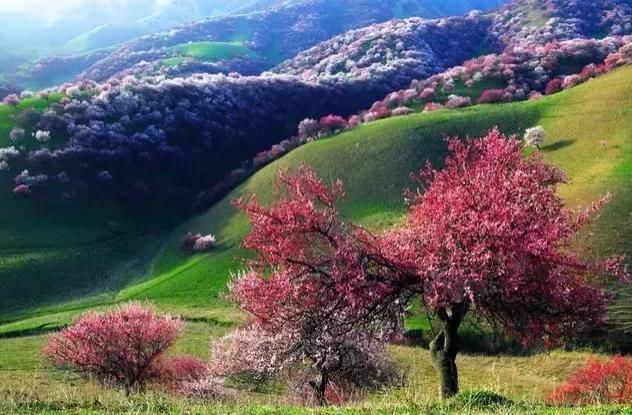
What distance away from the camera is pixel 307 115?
469 ft

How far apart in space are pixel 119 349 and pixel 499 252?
28981 millimetres

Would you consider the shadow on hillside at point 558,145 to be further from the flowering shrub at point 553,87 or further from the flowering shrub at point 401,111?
the flowering shrub at point 553,87

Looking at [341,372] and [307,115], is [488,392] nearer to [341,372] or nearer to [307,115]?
[341,372]

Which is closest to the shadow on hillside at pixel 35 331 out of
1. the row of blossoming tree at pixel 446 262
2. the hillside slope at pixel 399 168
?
the hillside slope at pixel 399 168

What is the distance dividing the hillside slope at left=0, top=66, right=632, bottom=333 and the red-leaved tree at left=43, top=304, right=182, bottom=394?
23.4 m

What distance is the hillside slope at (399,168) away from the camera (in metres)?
67.1

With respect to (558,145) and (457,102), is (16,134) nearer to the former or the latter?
(457,102)

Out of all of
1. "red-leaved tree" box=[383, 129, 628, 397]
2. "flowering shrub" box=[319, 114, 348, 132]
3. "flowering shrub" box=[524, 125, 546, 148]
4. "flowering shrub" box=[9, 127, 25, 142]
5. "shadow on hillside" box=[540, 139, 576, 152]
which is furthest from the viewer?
"flowering shrub" box=[319, 114, 348, 132]

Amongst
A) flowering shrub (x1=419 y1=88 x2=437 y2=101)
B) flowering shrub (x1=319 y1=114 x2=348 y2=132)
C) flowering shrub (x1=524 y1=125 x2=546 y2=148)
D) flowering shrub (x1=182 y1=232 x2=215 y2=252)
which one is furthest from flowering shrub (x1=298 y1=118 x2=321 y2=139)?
flowering shrub (x1=524 y1=125 x2=546 y2=148)

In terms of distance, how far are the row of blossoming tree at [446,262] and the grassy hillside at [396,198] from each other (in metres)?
20.7

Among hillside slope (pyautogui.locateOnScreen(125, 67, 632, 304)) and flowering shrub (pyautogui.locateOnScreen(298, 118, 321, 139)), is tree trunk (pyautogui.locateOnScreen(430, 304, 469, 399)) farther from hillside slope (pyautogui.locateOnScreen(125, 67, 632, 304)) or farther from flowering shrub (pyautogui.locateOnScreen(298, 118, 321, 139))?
flowering shrub (pyautogui.locateOnScreen(298, 118, 321, 139))

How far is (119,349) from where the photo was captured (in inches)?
1518

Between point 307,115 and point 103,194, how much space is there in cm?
5575

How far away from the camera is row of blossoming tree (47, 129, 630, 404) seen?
57.7 feet
